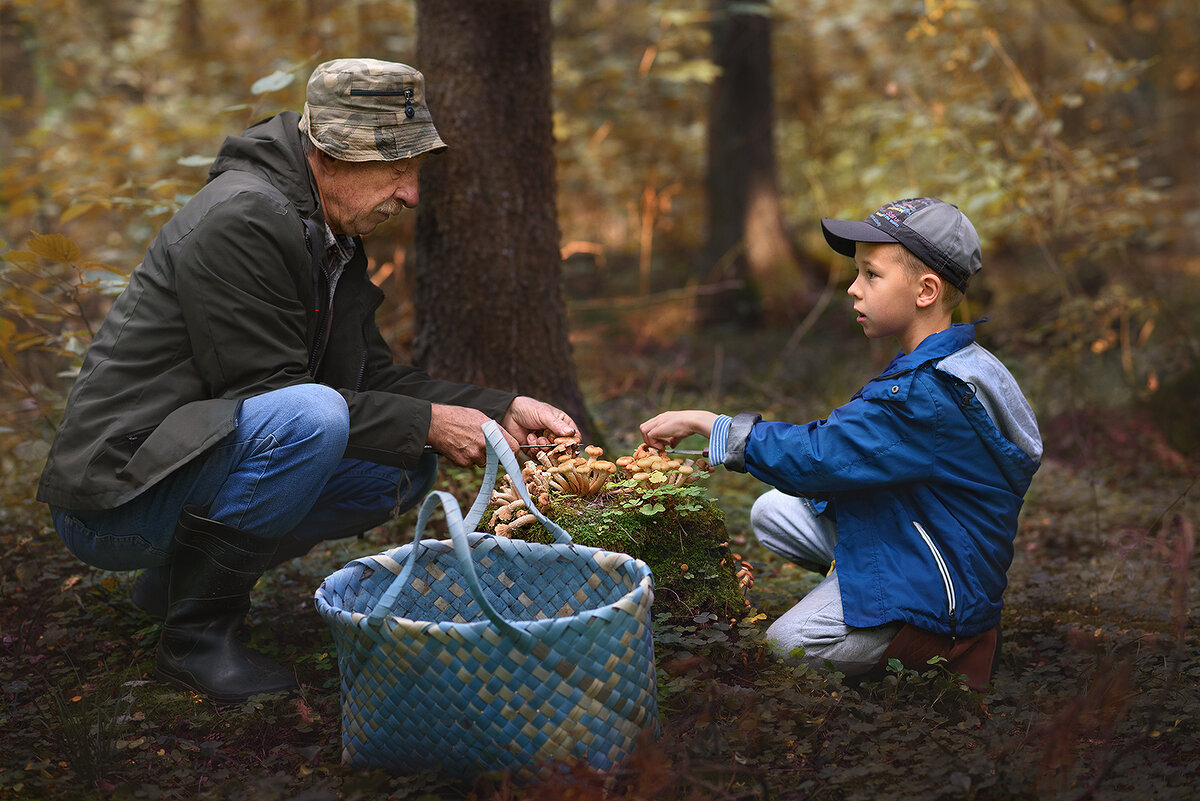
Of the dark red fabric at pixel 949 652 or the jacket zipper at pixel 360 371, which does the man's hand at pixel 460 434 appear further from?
the dark red fabric at pixel 949 652

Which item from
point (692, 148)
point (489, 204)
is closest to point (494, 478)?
point (489, 204)

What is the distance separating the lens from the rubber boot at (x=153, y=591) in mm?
2965

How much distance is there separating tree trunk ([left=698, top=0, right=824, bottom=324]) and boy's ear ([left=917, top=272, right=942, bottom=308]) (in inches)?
232

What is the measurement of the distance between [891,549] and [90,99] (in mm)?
10727

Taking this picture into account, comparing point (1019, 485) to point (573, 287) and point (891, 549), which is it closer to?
point (891, 549)

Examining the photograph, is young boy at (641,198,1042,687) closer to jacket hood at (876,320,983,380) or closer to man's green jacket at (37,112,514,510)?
jacket hood at (876,320,983,380)

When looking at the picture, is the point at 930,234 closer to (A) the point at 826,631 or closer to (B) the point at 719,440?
(B) the point at 719,440

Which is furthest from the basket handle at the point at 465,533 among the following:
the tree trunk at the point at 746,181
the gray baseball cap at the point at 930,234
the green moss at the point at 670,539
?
the tree trunk at the point at 746,181

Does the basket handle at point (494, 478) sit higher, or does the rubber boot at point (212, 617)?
the basket handle at point (494, 478)

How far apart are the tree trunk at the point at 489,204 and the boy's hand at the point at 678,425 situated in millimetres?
1551

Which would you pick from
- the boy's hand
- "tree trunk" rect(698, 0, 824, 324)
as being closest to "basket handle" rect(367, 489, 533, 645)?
the boy's hand

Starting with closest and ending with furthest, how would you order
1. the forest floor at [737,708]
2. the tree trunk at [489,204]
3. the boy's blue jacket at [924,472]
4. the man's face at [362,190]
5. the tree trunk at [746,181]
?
1. the forest floor at [737,708]
2. the boy's blue jacket at [924,472]
3. the man's face at [362,190]
4. the tree trunk at [489,204]
5. the tree trunk at [746,181]

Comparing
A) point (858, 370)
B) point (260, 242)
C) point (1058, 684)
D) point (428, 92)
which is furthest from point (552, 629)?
point (858, 370)

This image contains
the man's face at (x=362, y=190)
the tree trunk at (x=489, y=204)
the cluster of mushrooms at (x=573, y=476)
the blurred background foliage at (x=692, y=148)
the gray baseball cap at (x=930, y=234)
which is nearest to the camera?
the gray baseball cap at (x=930, y=234)
